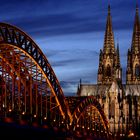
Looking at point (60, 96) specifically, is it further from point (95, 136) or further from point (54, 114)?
point (95, 136)

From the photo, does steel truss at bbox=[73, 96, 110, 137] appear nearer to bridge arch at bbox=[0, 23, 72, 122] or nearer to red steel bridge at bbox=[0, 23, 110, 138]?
red steel bridge at bbox=[0, 23, 110, 138]

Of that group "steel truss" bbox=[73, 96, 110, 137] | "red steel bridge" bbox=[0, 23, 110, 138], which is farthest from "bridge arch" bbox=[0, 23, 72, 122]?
"steel truss" bbox=[73, 96, 110, 137]

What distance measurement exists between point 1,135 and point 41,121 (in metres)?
16.2

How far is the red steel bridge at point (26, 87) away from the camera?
74.4m

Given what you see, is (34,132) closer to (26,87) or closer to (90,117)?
(26,87)

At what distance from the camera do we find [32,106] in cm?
8894

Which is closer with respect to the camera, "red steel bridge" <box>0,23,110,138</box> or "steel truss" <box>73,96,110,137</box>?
"red steel bridge" <box>0,23,110,138</box>

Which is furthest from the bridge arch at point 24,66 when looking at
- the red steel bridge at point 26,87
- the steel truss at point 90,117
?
the steel truss at point 90,117

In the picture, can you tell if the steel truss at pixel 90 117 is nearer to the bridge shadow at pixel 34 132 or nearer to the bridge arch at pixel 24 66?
the bridge shadow at pixel 34 132

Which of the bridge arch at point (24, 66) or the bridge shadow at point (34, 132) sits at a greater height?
the bridge arch at point (24, 66)

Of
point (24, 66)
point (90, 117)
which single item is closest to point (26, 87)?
point (24, 66)

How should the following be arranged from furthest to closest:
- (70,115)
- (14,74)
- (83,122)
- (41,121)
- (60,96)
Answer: (83,122)
(70,115)
(60,96)
(41,121)
(14,74)

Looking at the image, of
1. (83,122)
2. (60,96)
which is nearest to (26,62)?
(60,96)

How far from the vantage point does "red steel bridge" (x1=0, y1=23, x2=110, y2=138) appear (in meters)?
74.4
